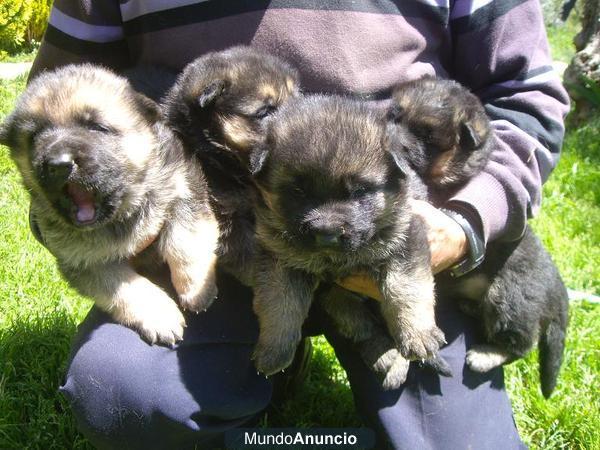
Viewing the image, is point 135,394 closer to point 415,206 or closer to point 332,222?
point 332,222

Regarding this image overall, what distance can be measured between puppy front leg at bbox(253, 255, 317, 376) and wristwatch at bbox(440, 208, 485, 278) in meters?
0.69

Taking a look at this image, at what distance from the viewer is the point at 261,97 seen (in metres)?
2.79

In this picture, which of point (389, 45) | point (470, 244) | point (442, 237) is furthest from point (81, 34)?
point (470, 244)

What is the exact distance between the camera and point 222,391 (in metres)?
2.71

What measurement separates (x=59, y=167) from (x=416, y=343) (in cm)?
151

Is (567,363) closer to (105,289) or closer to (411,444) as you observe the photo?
(411,444)

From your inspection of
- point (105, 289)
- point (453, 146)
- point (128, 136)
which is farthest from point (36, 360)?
point (453, 146)

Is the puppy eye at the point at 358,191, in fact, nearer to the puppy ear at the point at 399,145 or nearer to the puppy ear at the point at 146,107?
the puppy ear at the point at 399,145

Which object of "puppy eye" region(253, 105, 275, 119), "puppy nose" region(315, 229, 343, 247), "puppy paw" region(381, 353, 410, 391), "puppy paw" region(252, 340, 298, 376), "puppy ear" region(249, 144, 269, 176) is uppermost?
"puppy ear" region(249, 144, 269, 176)

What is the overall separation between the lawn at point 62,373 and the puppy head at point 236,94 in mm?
Answer: 1463

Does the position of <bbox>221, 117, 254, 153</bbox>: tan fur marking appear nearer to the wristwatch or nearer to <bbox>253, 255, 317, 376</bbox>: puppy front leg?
<bbox>253, 255, 317, 376</bbox>: puppy front leg

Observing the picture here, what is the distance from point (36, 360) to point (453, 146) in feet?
7.71

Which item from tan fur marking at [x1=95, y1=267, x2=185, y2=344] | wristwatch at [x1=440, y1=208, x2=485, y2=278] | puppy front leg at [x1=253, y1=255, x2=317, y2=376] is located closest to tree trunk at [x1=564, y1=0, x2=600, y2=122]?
wristwatch at [x1=440, y1=208, x2=485, y2=278]

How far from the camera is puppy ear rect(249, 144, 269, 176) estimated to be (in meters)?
2.37
